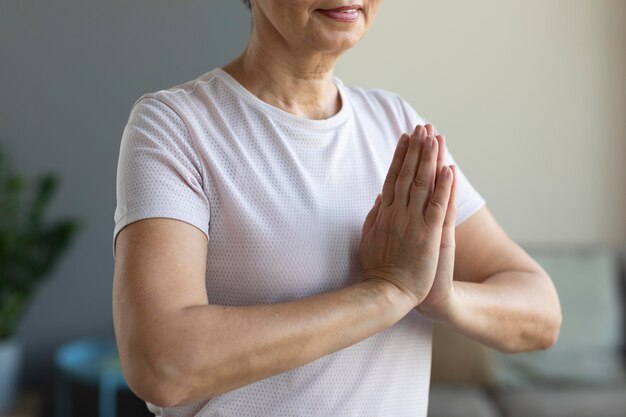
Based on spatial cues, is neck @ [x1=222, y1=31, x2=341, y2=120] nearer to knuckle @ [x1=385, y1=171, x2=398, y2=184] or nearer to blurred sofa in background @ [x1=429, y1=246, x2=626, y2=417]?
knuckle @ [x1=385, y1=171, x2=398, y2=184]

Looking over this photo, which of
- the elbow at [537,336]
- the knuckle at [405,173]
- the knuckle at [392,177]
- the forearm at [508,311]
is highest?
the knuckle at [405,173]

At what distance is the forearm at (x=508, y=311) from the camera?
47.2 inches

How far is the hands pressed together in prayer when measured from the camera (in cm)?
110

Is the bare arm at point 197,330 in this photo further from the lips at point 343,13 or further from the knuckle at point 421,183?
the lips at point 343,13

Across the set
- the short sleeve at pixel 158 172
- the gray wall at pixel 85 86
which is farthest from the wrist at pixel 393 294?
the gray wall at pixel 85 86

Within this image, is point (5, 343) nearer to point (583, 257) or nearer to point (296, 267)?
point (583, 257)

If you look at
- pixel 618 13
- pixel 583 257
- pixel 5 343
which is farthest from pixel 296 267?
pixel 618 13

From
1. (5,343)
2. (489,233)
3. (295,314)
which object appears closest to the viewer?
(295,314)

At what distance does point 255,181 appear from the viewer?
1133 millimetres

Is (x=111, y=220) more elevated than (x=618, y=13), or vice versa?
(x=618, y=13)

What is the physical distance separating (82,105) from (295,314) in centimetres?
308

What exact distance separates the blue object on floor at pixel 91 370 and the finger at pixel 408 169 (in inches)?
98.0

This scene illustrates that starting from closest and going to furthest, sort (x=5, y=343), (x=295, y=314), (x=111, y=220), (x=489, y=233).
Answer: (x=295, y=314), (x=489, y=233), (x=5, y=343), (x=111, y=220)

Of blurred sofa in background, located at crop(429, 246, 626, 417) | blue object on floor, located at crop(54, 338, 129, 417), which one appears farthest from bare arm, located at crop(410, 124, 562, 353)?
blue object on floor, located at crop(54, 338, 129, 417)
